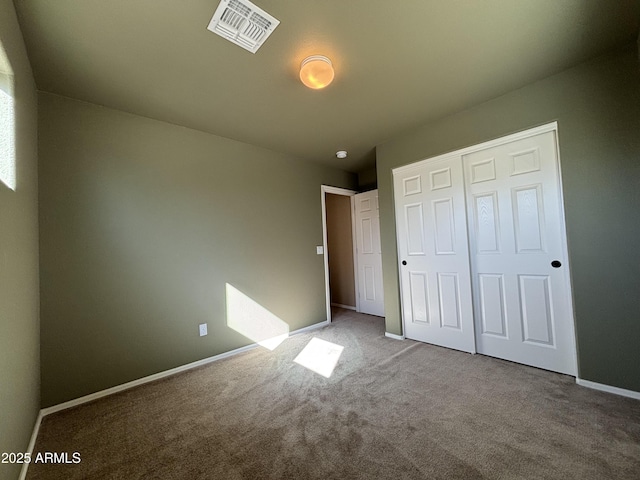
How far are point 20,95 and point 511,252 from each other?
393cm

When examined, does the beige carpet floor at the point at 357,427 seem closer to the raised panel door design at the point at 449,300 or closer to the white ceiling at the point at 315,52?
the raised panel door design at the point at 449,300

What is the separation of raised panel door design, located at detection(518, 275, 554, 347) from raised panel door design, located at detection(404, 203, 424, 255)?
39.9 inches

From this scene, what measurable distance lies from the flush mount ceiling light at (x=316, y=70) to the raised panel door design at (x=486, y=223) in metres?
1.96

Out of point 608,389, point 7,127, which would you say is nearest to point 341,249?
point 608,389

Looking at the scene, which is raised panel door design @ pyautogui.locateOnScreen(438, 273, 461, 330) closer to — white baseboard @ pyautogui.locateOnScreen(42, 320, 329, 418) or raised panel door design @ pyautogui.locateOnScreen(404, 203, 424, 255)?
raised panel door design @ pyautogui.locateOnScreen(404, 203, 424, 255)

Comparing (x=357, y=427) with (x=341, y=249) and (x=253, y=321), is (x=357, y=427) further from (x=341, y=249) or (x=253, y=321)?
(x=341, y=249)

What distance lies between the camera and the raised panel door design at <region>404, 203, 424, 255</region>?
303 cm


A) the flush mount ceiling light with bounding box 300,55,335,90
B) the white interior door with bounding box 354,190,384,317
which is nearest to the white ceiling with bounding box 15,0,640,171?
the flush mount ceiling light with bounding box 300,55,335,90

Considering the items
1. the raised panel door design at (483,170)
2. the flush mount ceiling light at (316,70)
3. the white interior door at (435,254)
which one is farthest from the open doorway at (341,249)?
the flush mount ceiling light at (316,70)

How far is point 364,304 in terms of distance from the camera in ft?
14.7

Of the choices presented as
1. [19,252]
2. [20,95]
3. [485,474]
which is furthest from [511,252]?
[20,95]

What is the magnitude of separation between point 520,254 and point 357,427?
6.94 feet

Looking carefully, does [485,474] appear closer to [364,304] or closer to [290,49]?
[290,49]

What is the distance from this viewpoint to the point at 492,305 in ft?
8.36
